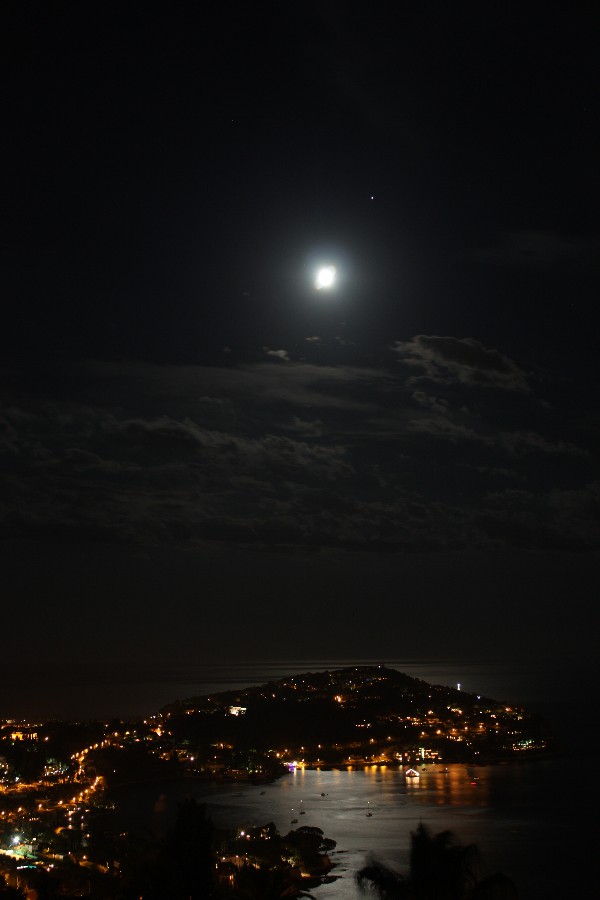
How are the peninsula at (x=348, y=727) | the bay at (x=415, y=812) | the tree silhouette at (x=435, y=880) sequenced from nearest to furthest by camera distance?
the tree silhouette at (x=435, y=880)
the bay at (x=415, y=812)
the peninsula at (x=348, y=727)

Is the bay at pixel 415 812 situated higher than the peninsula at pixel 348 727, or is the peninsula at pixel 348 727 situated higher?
the peninsula at pixel 348 727

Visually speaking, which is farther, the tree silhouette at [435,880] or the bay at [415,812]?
the bay at [415,812]

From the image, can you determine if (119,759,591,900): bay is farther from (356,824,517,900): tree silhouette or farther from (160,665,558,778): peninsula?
(356,824,517,900): tree silhouette

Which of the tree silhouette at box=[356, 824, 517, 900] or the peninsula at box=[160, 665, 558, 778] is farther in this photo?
the peninsula at box=[160, 665, 558, 778]

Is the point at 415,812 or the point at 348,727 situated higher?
the point at 348,727

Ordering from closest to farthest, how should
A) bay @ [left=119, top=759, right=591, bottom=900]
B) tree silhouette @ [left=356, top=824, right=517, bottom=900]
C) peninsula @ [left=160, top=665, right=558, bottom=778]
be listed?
1. tree silhouette @ [left=356, top=824, right=517, bottom=900]
2. bay @ [left=119, top=759, right=591, bottom=900]
3. peninsula @ [left=160, top=665, right=558, bottom=778]

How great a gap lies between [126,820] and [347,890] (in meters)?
14.2

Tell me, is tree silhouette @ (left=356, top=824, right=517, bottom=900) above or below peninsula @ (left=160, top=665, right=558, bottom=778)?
below

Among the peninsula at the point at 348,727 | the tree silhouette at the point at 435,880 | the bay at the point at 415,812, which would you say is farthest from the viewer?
the peninsula at the point at 348,727

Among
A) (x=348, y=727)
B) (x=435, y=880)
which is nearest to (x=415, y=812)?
(x=348, y=727)

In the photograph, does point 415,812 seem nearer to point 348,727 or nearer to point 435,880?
point 348,727

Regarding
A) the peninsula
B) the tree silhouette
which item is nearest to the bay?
the peninsula

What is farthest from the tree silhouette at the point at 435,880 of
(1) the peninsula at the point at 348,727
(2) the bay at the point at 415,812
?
(1) the peninsula at the point at 348,727

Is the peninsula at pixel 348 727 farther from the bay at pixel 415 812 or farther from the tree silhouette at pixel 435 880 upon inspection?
the tree silhouette at pixel 435 880
